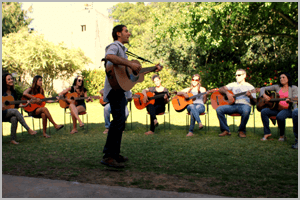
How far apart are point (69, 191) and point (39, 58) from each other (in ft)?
59.7

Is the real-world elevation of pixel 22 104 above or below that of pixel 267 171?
above

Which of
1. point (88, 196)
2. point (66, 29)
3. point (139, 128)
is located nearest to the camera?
point (88, 196)

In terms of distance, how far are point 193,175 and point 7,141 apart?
4825 millimetres

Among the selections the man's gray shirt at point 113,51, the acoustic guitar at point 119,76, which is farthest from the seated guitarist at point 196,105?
the man's gray shirt at point 113,51

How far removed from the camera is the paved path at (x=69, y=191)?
118 inches

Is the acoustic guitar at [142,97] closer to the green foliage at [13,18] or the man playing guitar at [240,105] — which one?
the man playing guitar at [240,105]

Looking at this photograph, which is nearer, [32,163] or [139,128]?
[32,163]

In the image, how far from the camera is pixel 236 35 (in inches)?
546

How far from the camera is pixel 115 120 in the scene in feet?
14.0

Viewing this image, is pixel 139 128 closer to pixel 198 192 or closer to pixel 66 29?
pixel 198 192

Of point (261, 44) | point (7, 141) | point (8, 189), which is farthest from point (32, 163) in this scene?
point (261, 44)

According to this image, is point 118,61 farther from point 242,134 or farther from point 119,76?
point 242,134

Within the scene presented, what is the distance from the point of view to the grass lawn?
3.46 meters

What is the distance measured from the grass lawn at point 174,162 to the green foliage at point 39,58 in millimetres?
13203
